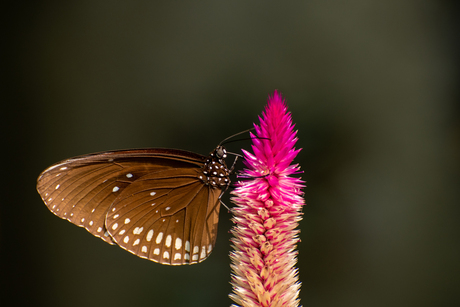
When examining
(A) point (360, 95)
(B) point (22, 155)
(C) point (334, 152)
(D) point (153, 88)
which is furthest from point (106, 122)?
(A) point (360, 95)

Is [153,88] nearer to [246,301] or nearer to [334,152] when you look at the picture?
[334,152]

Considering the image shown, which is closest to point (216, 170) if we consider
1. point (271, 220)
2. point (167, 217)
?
point (167, 217)

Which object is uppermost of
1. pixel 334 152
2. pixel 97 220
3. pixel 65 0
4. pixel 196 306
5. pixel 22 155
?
pixel 65 0

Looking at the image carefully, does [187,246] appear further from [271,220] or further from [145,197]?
[271,220]

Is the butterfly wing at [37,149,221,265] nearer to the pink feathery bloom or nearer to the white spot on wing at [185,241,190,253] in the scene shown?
the white spot on wing at [185,241,190,253]

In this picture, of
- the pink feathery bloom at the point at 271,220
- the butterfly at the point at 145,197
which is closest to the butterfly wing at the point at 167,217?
the butterfly at the point at 145,197

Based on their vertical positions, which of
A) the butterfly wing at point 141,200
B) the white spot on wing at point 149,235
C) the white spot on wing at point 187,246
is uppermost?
the butterfly wing at point 141,200

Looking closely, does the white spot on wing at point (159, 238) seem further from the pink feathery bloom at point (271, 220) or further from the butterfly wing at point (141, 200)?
the pink feathery bloom at point (271, 220)
